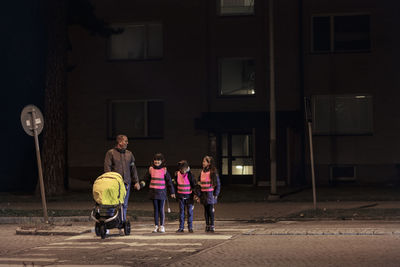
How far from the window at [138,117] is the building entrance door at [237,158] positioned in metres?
2.79

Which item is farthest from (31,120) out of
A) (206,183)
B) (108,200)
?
Result: (206,183)

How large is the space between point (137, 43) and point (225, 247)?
20647 millimetres

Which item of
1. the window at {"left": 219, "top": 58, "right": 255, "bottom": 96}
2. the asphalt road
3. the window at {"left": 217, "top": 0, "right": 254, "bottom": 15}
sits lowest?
the asphalt road

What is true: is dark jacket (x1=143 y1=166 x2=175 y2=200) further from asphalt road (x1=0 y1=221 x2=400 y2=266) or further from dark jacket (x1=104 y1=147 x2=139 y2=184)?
asphalt road (x1=0 y1=221 x2=400 y2=266)

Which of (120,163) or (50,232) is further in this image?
(50,232)

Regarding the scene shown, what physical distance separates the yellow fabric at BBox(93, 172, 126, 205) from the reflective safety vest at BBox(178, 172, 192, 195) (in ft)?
5.00

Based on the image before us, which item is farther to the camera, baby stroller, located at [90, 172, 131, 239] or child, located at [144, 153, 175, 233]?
child, located at [144, 153, 175, 233]

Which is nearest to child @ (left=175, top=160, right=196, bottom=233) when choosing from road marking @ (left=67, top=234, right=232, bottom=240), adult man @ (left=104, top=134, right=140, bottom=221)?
road marking @ (left=67, top=234, right=232, bottom=240)

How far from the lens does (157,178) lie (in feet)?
51.1

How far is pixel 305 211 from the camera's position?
1945 centimetres

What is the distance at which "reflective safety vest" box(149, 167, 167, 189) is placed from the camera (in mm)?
15539

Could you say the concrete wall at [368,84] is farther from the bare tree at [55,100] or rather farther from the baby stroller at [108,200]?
the baby stroller at [108,200]

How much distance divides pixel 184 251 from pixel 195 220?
619cm

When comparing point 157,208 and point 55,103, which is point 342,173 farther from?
point 157,208
